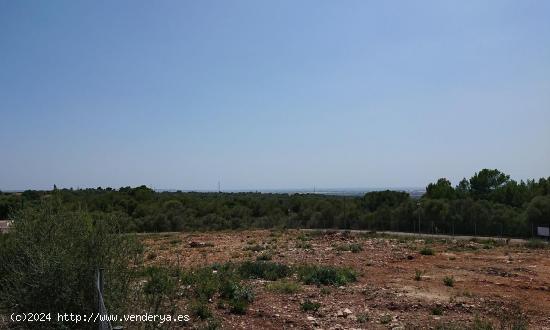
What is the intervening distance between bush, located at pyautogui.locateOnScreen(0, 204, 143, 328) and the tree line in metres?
23.9

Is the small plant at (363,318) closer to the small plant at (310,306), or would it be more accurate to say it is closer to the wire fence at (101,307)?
the small plant at (310,306)

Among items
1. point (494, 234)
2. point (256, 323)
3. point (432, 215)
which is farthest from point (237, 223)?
point (256, 323)

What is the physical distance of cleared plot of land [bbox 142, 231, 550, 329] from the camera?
9.23m

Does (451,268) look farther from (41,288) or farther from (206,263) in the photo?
(41,288)

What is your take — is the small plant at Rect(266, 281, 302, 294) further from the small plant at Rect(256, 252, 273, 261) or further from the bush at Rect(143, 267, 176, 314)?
the bush at Rect(143, 267, 176, 314)

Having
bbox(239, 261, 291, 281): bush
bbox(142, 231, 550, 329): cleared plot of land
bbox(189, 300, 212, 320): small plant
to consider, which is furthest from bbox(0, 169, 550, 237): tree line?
bbox(189, 300, 212, 320): small plant

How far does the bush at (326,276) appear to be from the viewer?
42.0 ft

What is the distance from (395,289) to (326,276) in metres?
2.00

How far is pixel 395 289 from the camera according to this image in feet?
39.5

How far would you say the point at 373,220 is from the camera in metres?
40.0

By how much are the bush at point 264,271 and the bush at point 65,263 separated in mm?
6814

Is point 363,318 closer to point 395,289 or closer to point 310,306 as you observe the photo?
point 310,306

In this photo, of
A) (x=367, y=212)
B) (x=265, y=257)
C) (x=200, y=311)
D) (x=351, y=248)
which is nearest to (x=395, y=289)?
(x=200, y=311)

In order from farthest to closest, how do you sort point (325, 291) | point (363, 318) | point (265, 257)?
1. point (265, 257)
2. point (325, 291)
3. point (363, 318)
